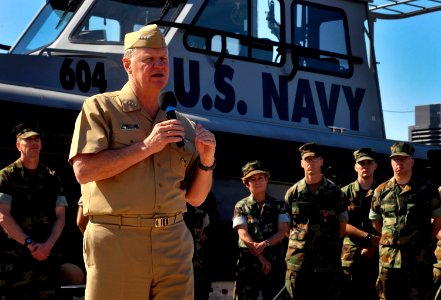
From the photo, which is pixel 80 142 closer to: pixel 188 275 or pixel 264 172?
pixel 188 275

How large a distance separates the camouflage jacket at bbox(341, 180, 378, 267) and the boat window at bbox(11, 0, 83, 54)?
3.29 m

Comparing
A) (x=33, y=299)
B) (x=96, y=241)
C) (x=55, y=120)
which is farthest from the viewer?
(x=55, y=120)

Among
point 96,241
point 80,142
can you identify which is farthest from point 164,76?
point 96,241

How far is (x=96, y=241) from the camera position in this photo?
3814 millimetres

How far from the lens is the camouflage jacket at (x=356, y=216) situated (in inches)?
340

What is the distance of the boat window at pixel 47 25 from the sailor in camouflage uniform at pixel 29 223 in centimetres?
251

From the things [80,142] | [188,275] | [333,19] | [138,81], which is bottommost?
[188,275]

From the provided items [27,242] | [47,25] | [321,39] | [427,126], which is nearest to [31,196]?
[27,242]

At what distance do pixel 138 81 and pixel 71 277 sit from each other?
3.52m

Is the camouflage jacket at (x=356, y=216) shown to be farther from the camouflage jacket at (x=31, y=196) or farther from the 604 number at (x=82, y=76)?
the camouflage jacket at (x=31, y=196)

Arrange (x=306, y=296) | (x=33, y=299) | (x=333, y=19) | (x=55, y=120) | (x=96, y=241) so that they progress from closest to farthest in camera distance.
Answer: (x=96, y=241)
(x=33, y=299)
(x=55, y=120)
(x=306, y=296)
(x=333, y=19)

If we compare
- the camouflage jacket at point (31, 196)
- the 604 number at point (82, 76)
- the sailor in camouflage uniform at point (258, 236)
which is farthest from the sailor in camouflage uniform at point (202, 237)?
the 604 number at point (82, 76)

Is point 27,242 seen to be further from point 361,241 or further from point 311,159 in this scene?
point 361,241

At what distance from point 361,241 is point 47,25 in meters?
3.93
